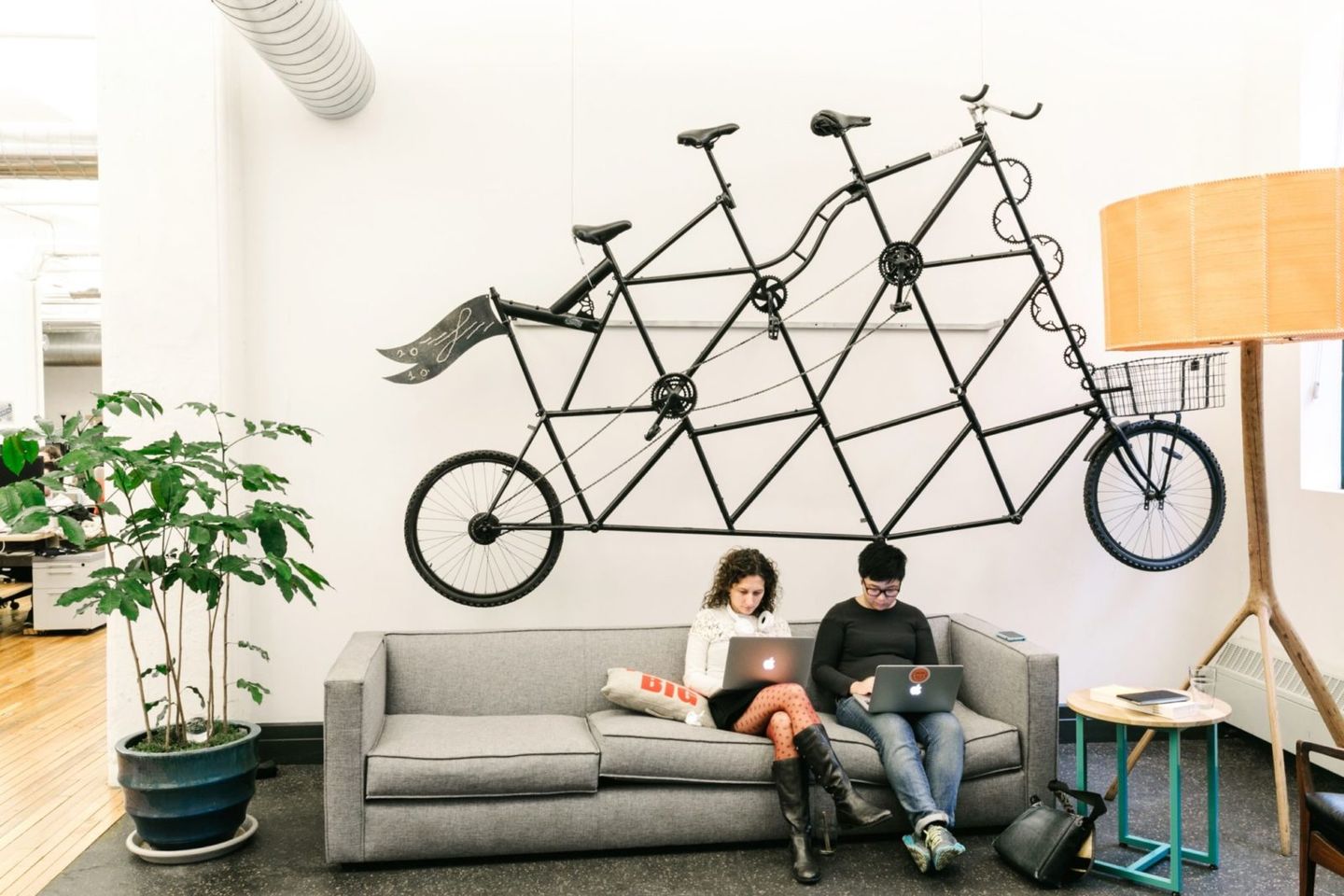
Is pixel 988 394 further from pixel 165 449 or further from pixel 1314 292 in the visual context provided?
pixel 165 449

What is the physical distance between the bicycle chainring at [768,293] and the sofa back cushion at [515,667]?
1.25 meters

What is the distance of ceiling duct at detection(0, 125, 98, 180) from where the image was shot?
4.89m

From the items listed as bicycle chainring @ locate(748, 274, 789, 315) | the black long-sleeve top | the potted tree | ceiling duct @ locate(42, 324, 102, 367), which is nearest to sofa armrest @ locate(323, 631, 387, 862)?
the potted tree

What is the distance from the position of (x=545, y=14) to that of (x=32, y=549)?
5.63m

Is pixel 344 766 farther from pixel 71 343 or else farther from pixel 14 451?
pixel 71 343

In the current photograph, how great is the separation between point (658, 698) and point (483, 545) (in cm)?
87

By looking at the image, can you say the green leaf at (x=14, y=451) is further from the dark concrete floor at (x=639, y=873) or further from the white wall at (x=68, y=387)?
the white wall at (x=68, y=387)

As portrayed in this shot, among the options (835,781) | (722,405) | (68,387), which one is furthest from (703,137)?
(68,387)

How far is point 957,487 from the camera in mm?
4434

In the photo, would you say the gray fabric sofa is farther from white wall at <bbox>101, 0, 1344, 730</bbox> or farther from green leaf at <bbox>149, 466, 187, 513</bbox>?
green leaf at <bbox>149, 466, 187, 513</bbox>

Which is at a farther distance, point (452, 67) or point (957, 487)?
point (957, 487)

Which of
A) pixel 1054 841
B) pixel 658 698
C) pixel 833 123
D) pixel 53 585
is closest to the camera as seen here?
pixel 1054 841

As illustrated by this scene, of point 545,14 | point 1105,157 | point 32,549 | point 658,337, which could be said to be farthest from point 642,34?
point 32,549

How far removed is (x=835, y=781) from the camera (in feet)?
10.5
